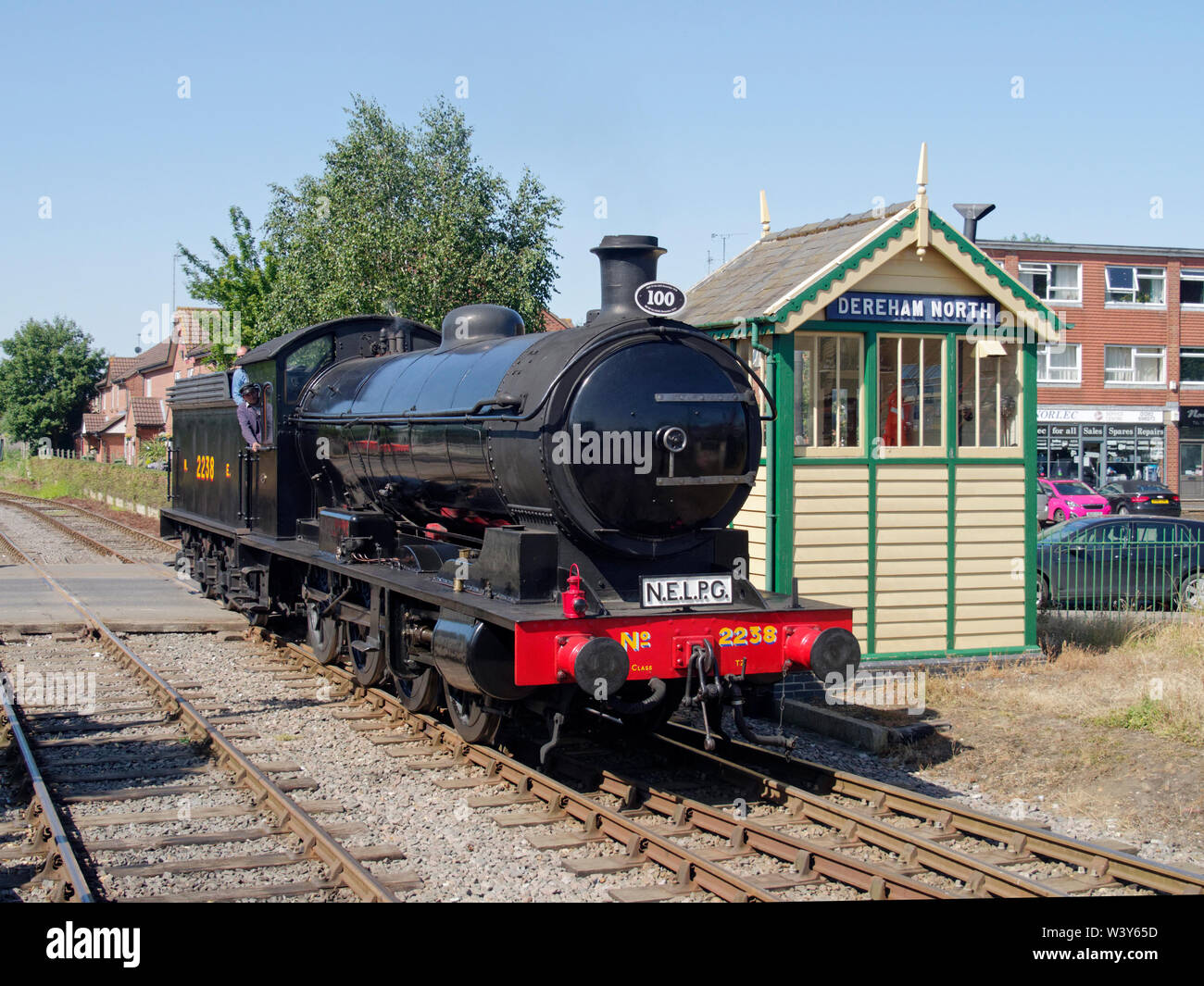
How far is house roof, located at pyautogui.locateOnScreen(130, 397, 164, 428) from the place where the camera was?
192 feet

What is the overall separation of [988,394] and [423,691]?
6079 mm

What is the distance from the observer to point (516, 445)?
7.01m

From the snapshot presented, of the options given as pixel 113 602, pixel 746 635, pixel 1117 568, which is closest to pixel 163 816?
pixel 746 635

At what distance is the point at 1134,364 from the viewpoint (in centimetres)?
3984

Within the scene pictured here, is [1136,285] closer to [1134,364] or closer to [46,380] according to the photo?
[1134,364]

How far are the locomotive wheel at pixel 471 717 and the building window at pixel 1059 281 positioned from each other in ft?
117

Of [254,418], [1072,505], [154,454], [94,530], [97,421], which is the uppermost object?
[97,421]

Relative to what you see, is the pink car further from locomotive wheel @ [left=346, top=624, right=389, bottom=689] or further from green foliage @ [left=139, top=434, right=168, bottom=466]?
→ green foliage @ [left=139, top=434, right=168, bottom=466]

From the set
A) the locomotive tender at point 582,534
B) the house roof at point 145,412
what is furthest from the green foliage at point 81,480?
the locomotive tender at point 582,534

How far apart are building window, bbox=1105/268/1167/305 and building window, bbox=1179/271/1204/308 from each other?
680 mm

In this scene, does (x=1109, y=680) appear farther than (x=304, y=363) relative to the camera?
No

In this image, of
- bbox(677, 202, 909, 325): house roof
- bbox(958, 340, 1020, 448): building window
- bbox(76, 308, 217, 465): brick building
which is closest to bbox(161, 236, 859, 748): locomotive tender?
bbox(677, 202, 909, 325): house roof

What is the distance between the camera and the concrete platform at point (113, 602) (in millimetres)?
13422

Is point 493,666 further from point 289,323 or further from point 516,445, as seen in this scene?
point 289,323
